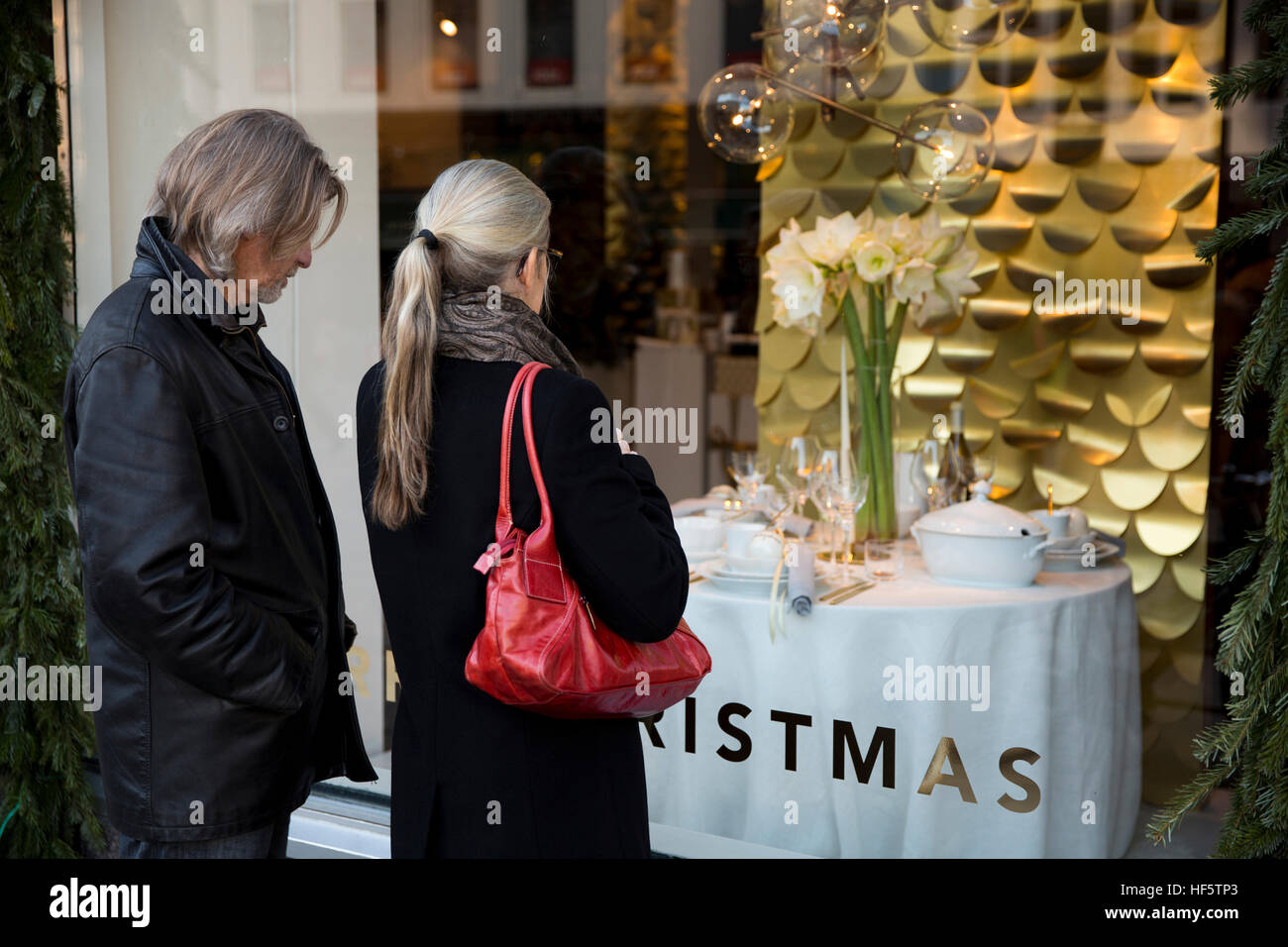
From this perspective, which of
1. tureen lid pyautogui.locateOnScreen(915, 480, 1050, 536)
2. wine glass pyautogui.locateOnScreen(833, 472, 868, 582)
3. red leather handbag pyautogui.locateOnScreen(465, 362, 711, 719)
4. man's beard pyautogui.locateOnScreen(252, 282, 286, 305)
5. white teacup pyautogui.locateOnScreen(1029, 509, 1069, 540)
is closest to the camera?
red leather handbag pyautogui.locateOnScreen(465, 362, 711, 719)

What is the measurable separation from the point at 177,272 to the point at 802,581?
152 cm

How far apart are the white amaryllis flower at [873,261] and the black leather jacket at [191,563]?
5.36 feet

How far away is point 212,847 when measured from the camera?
1.67 m

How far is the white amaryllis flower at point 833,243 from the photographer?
2.95m

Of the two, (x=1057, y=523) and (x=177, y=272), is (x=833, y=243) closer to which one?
(x=1057, y=523)

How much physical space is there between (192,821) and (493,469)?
26.2 inches

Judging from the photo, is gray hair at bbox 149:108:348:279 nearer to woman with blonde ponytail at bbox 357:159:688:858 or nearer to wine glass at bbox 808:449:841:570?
woman with blonde ponytail at bbox 357:159:688:858

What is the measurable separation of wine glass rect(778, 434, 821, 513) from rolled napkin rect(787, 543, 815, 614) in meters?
0.35

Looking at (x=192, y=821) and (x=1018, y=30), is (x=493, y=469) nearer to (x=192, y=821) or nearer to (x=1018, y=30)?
(x=192, y=821)

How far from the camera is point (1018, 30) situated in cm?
421

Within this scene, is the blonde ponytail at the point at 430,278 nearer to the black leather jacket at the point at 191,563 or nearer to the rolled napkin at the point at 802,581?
the black leather jacket at the point at 191,563

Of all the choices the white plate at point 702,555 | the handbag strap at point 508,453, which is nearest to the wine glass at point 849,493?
the white plate at point 702,555

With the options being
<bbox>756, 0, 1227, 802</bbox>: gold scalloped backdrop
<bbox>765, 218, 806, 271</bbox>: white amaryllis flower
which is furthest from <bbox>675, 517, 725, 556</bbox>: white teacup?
<bbox>756, 0, 1227, 802</bbox>: gold scalloped backdrop

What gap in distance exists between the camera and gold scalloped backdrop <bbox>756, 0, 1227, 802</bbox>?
12.7ft
